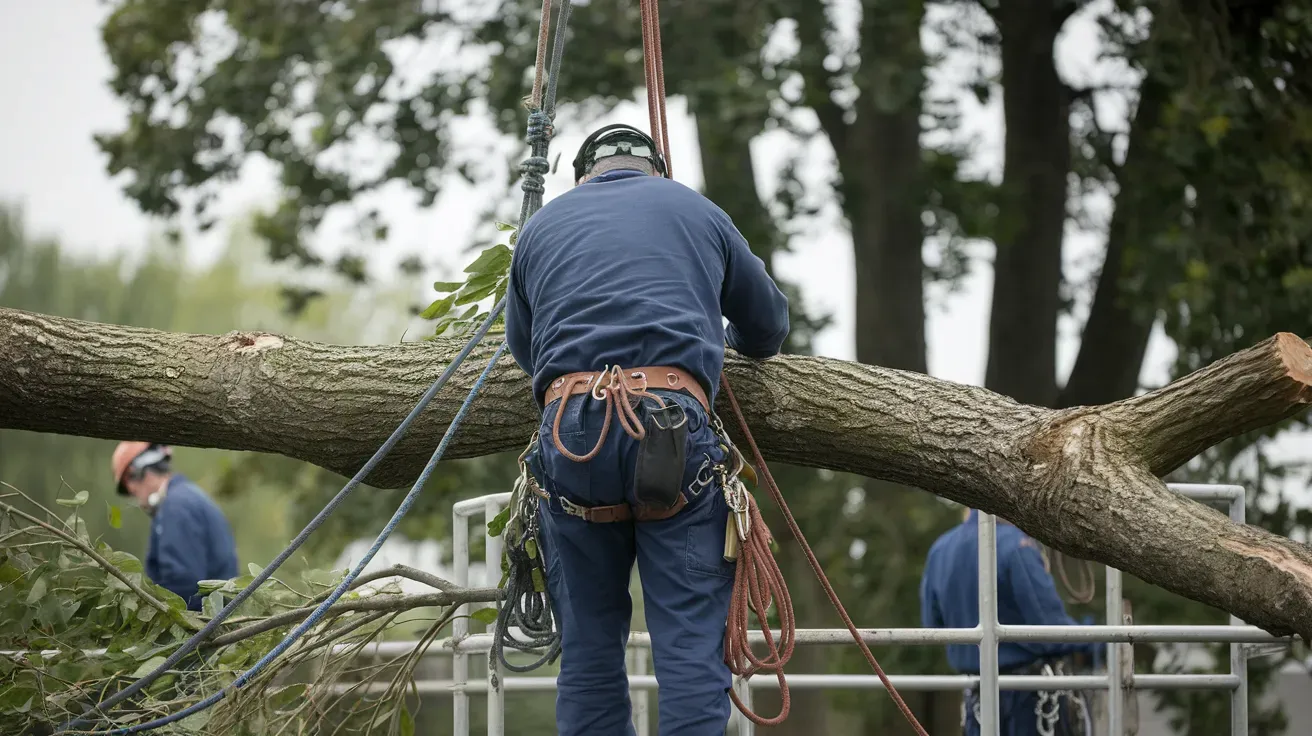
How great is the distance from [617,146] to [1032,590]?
342 centimetres

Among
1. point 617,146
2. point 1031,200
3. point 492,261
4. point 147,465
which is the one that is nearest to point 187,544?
point 147,465

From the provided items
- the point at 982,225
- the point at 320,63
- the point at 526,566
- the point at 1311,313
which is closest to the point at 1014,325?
the point at 982,225

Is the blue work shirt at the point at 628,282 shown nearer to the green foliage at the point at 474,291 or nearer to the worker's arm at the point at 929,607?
the green foliage at the point at 474,291

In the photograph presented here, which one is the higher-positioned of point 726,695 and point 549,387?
point 549,387

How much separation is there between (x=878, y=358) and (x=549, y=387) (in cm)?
700

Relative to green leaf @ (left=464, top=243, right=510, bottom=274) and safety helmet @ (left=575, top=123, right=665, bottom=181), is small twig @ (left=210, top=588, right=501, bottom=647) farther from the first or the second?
safety helmet @ (left=575, top=123, right=665, bottom=181)

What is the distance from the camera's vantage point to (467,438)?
4.48 m

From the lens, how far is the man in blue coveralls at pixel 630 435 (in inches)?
141

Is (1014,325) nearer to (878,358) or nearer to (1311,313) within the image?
(878,358)

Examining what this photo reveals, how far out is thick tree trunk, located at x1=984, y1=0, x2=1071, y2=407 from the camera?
1030 cm

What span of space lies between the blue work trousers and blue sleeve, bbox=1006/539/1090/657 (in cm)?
317

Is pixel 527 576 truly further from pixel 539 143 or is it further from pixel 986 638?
pixel 986 638

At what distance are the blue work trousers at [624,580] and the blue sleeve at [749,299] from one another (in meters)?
0.49

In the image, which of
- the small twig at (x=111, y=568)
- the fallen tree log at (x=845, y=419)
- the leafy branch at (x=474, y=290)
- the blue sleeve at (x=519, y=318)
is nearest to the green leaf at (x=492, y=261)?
the leafy branch at (x=474, y=290)
